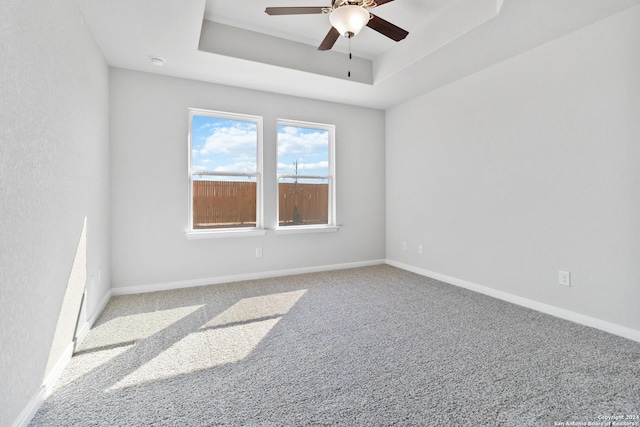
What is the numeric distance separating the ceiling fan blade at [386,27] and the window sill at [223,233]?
103 inches

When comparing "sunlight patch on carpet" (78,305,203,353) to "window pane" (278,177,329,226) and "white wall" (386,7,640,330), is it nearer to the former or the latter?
"window pane" (278,177,329,226)

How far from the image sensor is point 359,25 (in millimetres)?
2152

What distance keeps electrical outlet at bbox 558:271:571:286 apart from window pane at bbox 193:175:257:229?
10.9 feet

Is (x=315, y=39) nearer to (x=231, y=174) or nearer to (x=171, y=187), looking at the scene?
(x=231, y=174)

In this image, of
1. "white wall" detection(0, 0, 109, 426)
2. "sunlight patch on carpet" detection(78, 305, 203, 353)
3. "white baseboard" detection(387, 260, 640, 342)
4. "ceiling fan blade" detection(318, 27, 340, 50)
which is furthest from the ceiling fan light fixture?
"white baseboard" detection(387, 260, 640, 342)

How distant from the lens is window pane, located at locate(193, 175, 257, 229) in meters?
3.79

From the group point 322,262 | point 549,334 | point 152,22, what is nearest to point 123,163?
point 152,22

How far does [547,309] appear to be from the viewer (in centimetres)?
282

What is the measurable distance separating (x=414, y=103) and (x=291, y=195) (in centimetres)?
214

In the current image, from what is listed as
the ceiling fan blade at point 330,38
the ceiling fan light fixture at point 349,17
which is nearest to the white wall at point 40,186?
the ceiling fan light fixture at point 349,17

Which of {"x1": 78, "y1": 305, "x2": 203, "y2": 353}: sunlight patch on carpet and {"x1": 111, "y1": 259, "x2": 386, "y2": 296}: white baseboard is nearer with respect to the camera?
{"x1": 78, "y1": 305, "x2": 203, "y2": 353}: sunlight patch on carpet

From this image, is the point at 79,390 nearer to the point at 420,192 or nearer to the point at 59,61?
the point at 59,61

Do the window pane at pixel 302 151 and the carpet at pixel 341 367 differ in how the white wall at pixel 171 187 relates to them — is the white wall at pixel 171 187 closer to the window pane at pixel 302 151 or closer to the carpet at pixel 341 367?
the window pane at pixel 302 151

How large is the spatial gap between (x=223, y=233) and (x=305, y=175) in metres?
1.40
